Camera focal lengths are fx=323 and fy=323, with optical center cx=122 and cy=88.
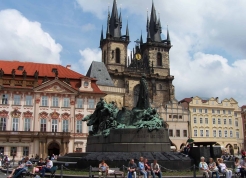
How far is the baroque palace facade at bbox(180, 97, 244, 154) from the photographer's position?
58281 mm

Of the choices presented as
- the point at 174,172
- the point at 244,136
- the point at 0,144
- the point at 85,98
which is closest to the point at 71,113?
the point at 85,98

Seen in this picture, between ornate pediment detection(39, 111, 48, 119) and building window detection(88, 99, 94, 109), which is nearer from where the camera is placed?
ornate pediment detection(39, 111, 48, 119)

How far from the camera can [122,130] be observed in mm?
15578

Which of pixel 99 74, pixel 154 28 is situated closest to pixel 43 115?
pixel 99 74

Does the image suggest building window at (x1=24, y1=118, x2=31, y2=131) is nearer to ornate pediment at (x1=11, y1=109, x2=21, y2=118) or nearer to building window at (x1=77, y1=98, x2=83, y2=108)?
ornate pediment at (x1=11, y1=109, x2=21, y2=118)

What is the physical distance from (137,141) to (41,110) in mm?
27177

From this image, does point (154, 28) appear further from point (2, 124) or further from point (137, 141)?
point (137, 141)

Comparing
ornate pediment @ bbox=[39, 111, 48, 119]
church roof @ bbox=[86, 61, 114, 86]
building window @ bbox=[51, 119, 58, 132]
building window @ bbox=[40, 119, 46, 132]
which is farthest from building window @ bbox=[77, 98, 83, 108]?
church roof @ bbox=[86, 61, 114, 86]

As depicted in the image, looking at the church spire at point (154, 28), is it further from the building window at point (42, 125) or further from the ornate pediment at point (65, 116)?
the building window at point (42, 125)

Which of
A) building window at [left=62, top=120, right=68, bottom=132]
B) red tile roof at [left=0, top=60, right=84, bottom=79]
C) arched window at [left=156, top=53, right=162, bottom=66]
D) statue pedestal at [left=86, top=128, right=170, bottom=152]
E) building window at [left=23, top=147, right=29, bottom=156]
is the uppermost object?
arched window at [left=156, top=53, right=162, bottom=66]

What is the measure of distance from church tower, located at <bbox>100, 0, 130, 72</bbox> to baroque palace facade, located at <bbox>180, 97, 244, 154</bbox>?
55.8ft

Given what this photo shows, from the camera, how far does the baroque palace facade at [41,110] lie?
38.7 m

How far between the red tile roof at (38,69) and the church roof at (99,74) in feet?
36.5

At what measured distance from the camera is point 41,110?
132 ft
